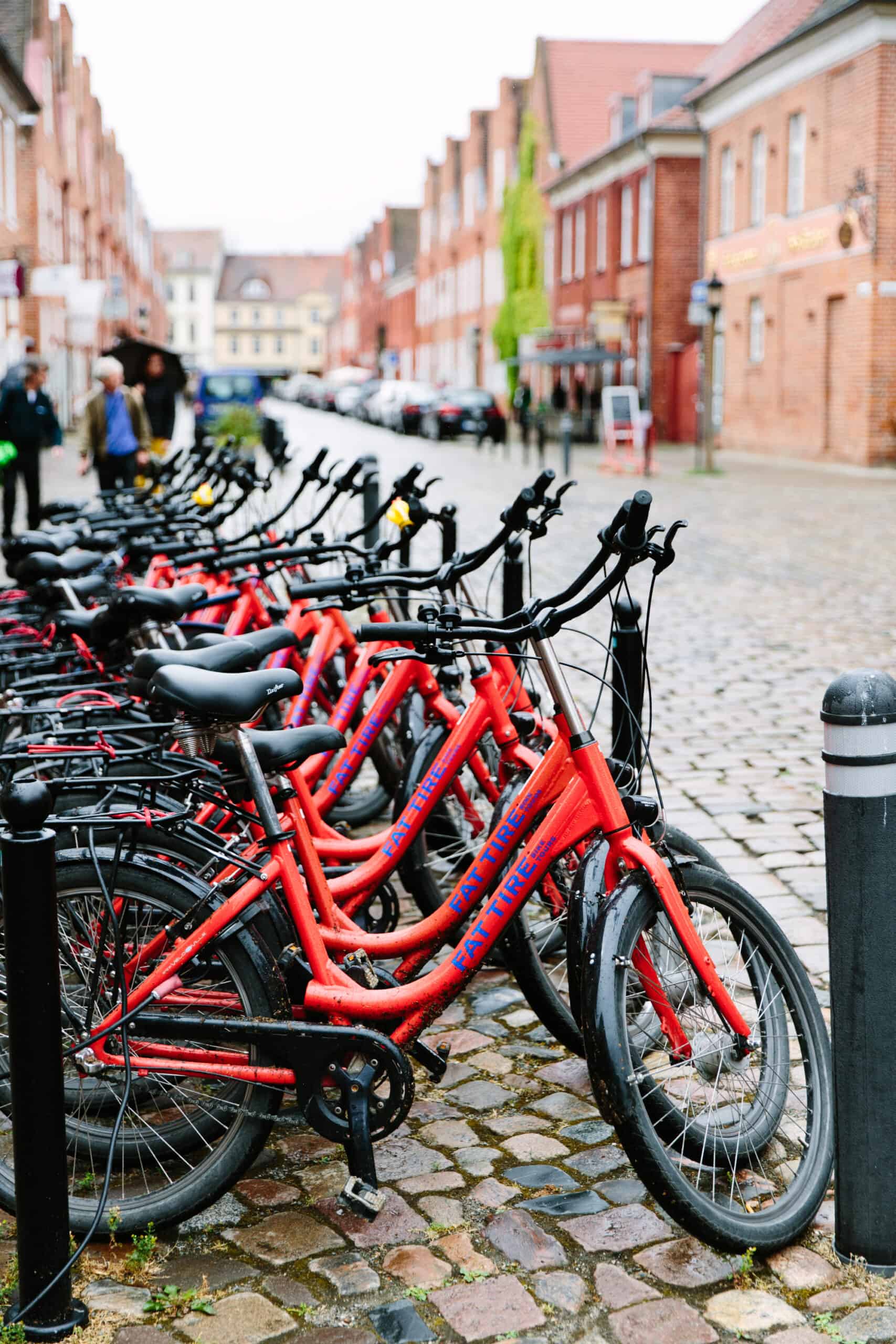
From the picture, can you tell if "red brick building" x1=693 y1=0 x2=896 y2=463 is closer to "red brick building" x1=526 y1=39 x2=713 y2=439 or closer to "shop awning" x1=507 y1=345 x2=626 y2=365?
"shop awning" x1=507 y1=345 x2=626 y2=365

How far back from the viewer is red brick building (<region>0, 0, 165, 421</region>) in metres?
38.4

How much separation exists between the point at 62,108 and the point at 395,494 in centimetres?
5008

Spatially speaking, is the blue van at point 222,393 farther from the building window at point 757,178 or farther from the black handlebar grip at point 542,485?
the black handlebar grip at point 542,485

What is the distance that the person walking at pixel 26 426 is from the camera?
1608 centimetres

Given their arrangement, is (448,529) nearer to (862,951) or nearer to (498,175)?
(862,951)

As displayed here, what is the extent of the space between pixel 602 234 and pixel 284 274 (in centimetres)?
11953

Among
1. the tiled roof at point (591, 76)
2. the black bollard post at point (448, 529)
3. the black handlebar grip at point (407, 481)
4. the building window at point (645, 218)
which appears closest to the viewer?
the black bollard post at point (448, 529)

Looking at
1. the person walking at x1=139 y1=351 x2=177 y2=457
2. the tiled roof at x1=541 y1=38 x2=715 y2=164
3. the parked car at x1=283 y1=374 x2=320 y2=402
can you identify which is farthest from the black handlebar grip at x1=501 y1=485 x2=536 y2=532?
the parked car at x1=283 y1=374 x2=320 y2=402

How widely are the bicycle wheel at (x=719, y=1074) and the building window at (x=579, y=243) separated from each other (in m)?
46.9

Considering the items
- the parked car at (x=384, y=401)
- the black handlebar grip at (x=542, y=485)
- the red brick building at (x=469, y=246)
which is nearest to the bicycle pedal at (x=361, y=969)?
the black handlebar grip at (x=542, y=485)

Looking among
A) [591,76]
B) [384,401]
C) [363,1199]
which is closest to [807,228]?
[384,401]

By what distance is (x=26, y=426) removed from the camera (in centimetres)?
1611

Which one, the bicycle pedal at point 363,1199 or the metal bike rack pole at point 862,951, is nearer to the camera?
the metal bike rack pole at point 862,951

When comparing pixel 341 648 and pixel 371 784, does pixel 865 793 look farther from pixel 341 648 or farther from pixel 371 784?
pixel 371 784
